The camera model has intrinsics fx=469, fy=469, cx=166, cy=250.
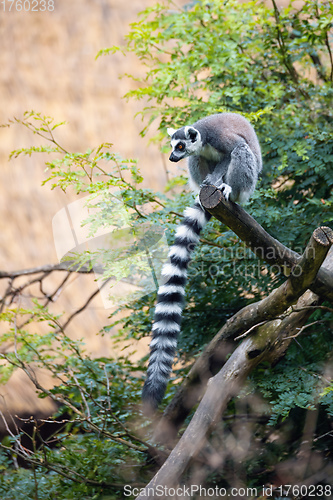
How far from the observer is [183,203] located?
452cm

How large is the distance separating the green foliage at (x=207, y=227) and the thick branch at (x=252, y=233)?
31.6 inches

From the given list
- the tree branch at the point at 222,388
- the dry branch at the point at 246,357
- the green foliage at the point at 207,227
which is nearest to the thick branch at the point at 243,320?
the dry branch at the point at 246,357

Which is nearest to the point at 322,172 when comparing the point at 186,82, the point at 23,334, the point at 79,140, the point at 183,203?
the point at 183,203

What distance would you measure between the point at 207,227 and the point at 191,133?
3.97 feet

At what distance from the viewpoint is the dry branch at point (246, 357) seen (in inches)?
111

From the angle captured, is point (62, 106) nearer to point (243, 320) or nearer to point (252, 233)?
point (243, 320)

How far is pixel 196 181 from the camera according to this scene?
13.4 ft

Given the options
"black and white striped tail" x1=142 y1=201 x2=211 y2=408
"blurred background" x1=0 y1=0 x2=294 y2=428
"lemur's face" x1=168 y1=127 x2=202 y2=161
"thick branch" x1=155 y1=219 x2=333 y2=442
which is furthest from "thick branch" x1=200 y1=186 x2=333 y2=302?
"blurred background" x1=0 y1=0 x2=294 y2=428

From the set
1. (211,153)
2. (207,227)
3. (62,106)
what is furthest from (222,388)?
(62,106)

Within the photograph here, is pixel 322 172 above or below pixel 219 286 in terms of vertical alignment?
above

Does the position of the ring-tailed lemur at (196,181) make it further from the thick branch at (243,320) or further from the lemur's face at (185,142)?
the thick branch at (243,320)

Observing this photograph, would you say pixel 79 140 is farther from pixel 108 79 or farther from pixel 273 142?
pixel 273 142

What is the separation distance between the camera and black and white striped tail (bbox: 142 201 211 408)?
9.57ft

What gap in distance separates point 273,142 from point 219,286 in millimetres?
1486
